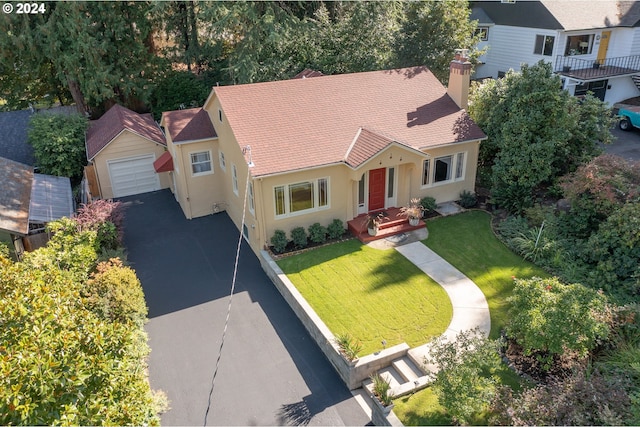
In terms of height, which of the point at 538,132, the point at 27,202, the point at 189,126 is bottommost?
the point at 27,202

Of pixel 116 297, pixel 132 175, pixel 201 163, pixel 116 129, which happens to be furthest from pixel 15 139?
pixel 116 297

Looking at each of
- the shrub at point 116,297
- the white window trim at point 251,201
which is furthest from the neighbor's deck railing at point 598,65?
the shrub at point 116,297

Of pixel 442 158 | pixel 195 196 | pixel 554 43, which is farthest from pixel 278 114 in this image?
pixel 554 43

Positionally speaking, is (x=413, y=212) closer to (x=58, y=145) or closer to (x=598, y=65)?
(x=58, y=145)

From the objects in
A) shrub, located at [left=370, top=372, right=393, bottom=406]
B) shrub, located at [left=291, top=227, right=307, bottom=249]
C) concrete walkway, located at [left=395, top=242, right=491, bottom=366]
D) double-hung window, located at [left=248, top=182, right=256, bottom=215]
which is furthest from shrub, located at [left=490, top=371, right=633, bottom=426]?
double-hung window, located at [left=248, top=182, right=256, bottom=215]

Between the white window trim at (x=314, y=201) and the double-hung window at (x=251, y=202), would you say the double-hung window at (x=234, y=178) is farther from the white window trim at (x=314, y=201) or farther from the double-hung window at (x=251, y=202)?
the white window trim at (x=314, y=201)
